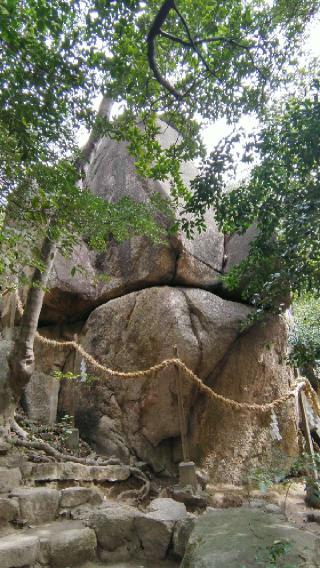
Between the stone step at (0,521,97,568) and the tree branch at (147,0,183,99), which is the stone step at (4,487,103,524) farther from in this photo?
the tree branch at (147,0,183,99)

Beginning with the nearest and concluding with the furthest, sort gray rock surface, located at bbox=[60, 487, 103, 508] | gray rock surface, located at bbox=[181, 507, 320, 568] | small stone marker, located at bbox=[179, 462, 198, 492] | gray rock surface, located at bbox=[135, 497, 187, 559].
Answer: gray rock surface, located at bbox=[181, 507, 320, 568] → gray rock surface, located at bbox=[135, 497, 187, 559] → gray rock surface, located at bbox=[60, 487, 103, 508] → small stone marker, located at bbox=[179, 462, 198, 492]

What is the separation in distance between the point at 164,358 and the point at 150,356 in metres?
0.30

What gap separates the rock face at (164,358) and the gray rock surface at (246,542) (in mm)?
3368

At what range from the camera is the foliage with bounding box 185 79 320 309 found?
4652mm

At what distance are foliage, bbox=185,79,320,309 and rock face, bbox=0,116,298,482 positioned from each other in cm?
176

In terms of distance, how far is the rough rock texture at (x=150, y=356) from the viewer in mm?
6980

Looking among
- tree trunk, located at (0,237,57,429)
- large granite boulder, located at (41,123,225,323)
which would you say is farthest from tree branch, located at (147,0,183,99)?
large granite boulder, located at (41,123,225,323)

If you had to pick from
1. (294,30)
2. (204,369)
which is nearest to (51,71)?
(294,30)

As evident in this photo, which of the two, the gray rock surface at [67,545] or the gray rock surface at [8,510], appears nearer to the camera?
the gray rock surface at [67,545]

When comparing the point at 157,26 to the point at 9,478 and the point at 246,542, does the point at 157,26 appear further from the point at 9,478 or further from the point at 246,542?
the point at 9,478

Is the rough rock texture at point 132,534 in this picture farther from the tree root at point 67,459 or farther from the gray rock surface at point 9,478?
the tree root at point 67,459

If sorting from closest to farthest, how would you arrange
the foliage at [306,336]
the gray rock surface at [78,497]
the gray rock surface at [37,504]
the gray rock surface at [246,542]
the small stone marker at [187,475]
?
the gray rock surface at [246,542] → the gray rock surface at [37,504] → the gray rock surface at [78,497] → the foliage at [306,336] → the small stone marker at [187,475]

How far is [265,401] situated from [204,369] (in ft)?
4.39

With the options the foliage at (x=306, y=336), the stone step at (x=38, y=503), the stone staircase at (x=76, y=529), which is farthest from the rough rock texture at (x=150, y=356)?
the stone step at (x=38, y=503)
